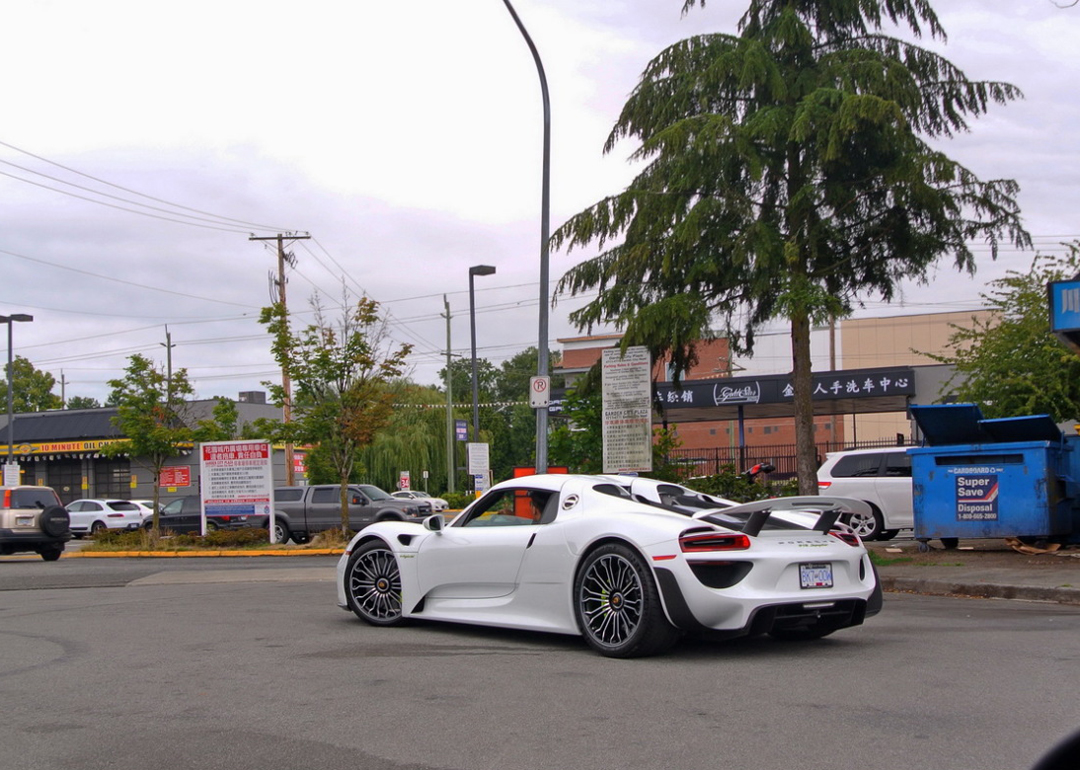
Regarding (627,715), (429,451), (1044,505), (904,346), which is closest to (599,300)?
(1044,505)

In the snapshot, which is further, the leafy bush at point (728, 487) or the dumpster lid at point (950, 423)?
the leafy bush at point (728, 487)

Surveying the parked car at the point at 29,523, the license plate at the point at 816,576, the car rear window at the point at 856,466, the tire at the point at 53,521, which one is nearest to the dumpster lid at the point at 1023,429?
the car rear window at the point at 856,466

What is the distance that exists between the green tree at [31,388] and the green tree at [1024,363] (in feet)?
265

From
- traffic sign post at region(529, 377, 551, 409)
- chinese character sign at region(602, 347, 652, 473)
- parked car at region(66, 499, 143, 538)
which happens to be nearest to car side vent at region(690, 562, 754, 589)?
chinese character sign at region(602, 347, 652, 473)

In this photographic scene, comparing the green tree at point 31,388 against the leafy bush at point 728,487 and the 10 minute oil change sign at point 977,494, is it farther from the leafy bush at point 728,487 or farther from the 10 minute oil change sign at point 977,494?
the 10 minute oil change sign at point 977,494

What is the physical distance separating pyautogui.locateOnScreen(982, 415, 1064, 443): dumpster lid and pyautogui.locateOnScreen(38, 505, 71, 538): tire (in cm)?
1747

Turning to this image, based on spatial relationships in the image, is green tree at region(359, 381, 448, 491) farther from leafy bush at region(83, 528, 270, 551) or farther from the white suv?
the white suv

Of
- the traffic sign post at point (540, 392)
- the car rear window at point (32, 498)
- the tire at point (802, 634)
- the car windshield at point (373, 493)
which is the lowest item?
the tire at point (802, 634)

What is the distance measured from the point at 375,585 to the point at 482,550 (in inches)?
51.3

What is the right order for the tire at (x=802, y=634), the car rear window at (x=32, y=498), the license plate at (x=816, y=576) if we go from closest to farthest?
the license plate at (x=816, y=576) → the tire at (x=802, y=634) → the car rear window at (x=32, y=498)

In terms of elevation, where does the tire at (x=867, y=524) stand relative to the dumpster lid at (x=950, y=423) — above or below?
below

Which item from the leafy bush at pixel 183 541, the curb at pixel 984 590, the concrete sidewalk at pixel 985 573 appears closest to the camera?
the curb at pixel 984 590

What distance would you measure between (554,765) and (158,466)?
24030 mm

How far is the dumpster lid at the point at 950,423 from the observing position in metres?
15.0
